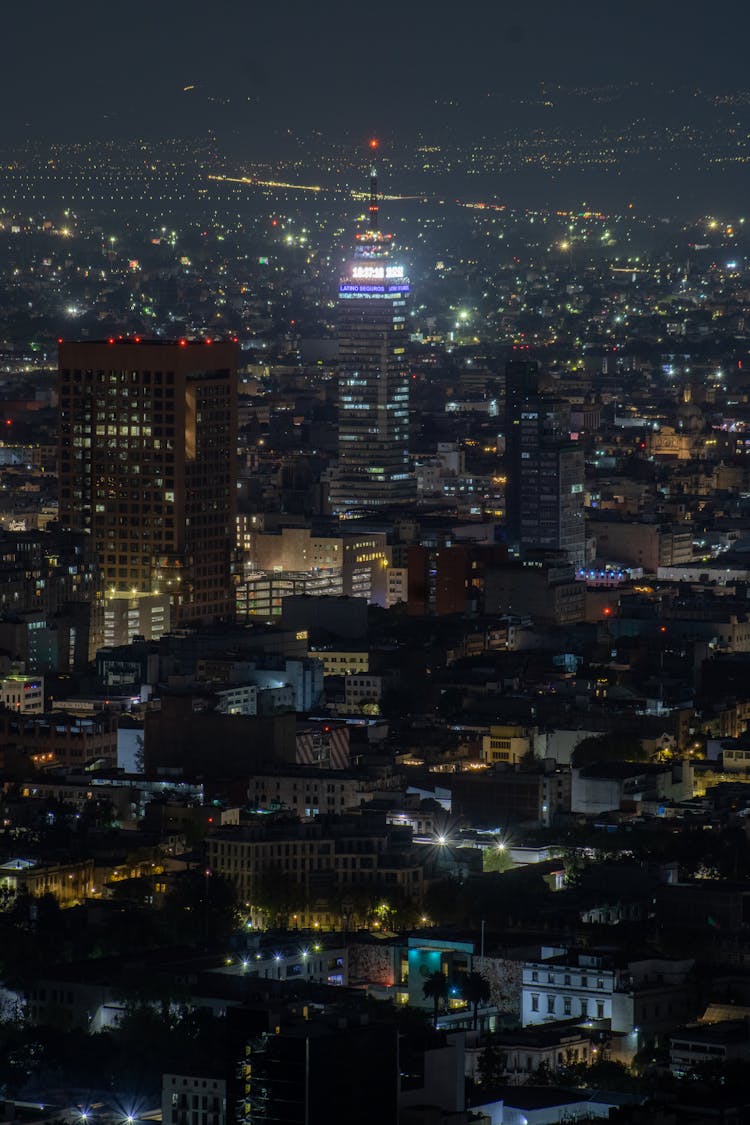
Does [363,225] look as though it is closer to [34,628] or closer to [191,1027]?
[34,628]

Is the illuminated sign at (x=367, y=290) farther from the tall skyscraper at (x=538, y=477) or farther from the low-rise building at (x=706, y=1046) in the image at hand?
the low-rise building at (x=706, y=1046)

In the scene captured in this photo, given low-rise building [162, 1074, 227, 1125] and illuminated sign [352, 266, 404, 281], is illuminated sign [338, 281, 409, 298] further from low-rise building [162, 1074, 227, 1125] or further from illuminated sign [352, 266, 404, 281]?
low-rise building [162, 1074, 227, 1125]

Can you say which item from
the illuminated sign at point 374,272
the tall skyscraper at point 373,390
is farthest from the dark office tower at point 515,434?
the illuminated sign at point 374,272

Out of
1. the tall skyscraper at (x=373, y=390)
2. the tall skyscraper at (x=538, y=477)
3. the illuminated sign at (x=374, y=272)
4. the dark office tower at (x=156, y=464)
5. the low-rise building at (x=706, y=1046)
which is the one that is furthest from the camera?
the illuminated sign at (x=374, y=272)

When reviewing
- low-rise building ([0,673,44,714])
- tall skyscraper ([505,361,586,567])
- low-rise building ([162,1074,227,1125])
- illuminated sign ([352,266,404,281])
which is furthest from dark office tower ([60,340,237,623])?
low-rise building ([162,1074,227,1125])

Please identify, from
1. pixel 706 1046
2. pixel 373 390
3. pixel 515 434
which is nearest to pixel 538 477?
pixel 515 434

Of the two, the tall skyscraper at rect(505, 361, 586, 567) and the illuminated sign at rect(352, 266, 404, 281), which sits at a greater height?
the illuminated sign at rect(352, 266, 404, 281)
